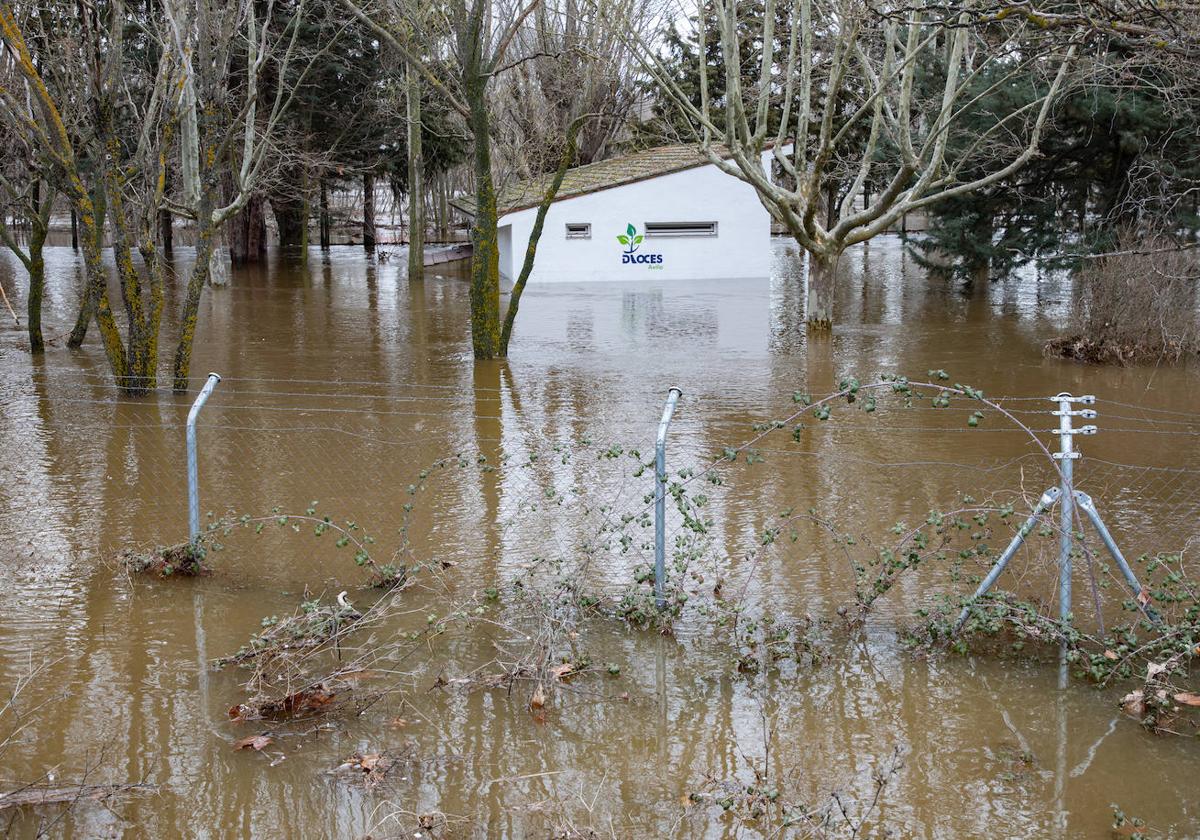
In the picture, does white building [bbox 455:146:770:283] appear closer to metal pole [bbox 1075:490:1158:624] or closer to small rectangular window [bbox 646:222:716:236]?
small rectangular window [bbox 646:222:716:236]

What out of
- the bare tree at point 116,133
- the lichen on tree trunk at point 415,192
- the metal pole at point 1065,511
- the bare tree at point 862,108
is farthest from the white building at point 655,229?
the metal pole at point 1065,511

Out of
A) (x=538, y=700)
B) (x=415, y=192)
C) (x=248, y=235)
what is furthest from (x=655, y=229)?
(x=538, y=700)

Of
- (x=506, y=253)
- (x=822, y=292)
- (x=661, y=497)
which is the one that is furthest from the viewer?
(x=506, y=253)

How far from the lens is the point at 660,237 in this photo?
106ft

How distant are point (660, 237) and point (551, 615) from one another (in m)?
26.4

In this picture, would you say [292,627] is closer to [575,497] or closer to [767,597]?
[767,597]

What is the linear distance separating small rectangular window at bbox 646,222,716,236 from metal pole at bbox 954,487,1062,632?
26.6 metres

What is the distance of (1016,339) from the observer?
19.3 metres

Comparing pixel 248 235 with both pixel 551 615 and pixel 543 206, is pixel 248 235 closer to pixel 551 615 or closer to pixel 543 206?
pixel 543 206

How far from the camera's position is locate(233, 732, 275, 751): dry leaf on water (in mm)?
5266

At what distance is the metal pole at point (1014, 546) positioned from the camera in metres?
5.65

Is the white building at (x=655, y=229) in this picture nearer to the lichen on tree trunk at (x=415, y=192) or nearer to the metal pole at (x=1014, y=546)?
the lichen on tree trunk at (x=415, y=192)

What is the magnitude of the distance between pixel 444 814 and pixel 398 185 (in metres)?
38.6

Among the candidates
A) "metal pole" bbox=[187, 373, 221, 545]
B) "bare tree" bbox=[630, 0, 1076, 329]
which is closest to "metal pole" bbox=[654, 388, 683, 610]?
"metal pole" bbox=[187, 373, 221, 545]
